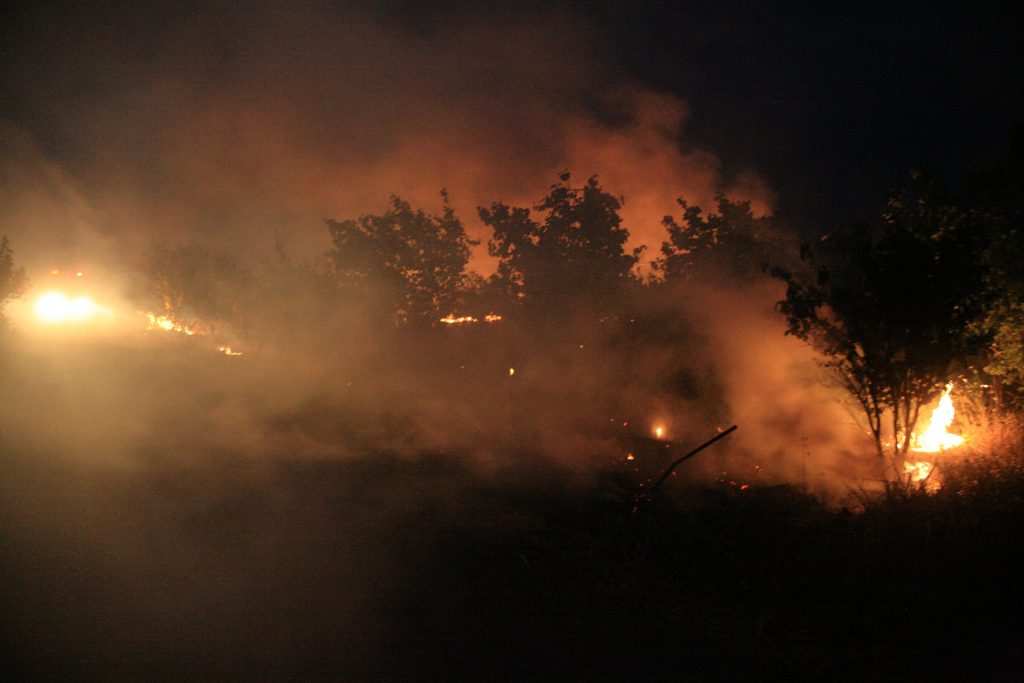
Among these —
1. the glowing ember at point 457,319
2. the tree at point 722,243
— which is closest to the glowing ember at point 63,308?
the glowing ember at point 457,319

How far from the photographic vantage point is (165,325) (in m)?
32.2

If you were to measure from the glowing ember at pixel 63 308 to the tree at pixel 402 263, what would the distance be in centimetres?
1287

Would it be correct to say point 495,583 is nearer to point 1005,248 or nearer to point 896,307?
point 896,307

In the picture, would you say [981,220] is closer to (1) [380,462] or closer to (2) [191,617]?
(1) [380,462]

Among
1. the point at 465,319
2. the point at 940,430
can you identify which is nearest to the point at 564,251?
the point at 465,319

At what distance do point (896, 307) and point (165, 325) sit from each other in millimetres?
34944

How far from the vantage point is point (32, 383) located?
12.9m

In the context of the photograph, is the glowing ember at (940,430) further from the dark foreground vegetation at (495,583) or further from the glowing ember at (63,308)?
the glowing ember at (63,308)

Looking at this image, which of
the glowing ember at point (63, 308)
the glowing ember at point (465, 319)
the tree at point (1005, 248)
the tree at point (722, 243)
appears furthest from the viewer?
the glowing ember at point (63, 308)

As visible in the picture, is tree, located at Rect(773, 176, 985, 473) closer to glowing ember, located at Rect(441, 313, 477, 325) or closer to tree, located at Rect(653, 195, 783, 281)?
tree, located at Rect(653, 195, 783, 281)

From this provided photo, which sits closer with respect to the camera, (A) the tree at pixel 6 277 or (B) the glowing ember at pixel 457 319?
(A) the tree at pixel 6 277

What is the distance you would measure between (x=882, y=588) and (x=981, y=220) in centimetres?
714

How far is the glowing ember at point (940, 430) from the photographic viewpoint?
9.55 metres

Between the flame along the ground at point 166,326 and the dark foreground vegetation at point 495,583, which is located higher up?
the flame along the ground at point 166,326
